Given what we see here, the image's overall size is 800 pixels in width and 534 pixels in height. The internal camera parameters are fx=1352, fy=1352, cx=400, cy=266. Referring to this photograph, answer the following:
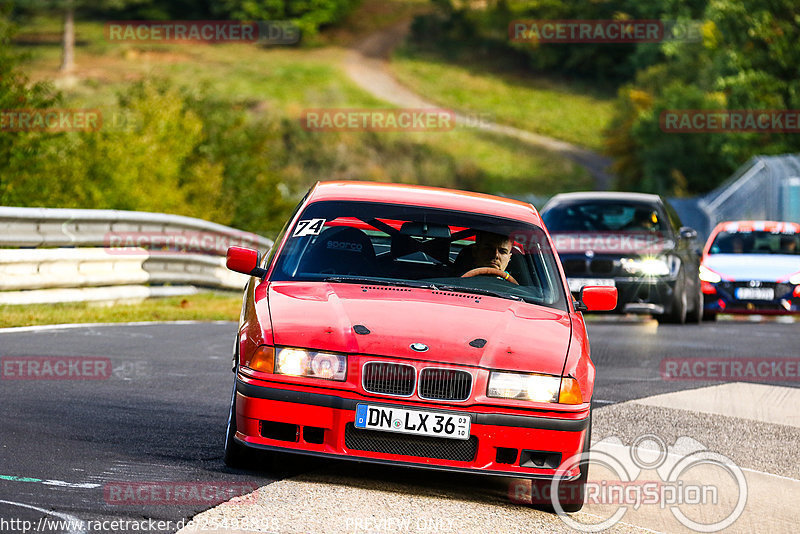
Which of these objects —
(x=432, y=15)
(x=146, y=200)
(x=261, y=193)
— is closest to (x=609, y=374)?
(x=146, y=200)

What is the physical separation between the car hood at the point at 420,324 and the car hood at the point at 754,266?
40.8 ft

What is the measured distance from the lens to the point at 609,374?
1166 cm

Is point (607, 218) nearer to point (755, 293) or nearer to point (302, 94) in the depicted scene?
point (755, 293)

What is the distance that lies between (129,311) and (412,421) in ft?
31.0

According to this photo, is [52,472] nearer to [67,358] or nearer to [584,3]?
[67,358]

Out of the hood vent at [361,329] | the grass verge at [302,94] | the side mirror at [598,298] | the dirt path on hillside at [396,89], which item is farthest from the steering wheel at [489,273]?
the dirt path on hillside at [396,89]

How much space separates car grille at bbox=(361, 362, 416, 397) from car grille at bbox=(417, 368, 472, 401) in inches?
2.3

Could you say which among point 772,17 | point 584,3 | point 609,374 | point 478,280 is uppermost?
point 584,3

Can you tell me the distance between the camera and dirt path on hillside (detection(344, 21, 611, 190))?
8206 centimetres

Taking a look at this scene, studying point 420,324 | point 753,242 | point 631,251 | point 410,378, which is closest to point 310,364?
point 410,378

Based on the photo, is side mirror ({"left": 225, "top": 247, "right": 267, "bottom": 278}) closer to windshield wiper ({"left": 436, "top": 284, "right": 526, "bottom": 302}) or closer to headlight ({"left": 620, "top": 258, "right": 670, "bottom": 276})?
windshield wiper ({"left": 436, "top": 284, "right": 526, "bottom": 302})

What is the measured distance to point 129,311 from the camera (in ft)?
49.4

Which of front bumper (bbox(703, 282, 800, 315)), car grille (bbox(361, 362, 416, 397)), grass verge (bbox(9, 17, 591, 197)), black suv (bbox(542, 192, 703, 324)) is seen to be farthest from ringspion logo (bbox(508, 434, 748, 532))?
grass verge (bbox(9, 17, 591, 197))

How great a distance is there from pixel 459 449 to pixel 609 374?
5.68 metres
